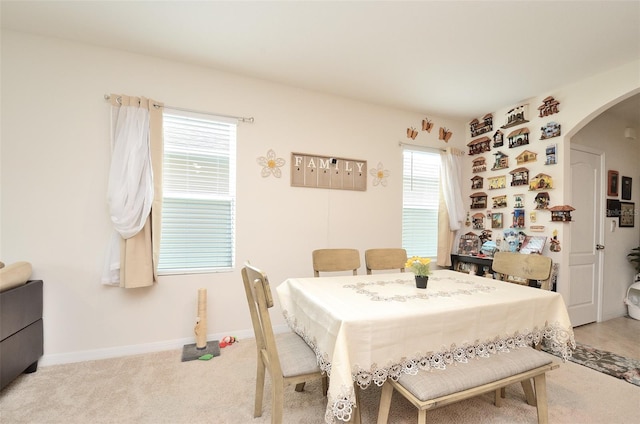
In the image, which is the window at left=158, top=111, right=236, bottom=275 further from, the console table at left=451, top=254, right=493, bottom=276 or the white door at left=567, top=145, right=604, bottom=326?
the white door at left=567, top=145, right=604, bottom=326

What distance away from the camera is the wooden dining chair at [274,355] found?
1.34 meters

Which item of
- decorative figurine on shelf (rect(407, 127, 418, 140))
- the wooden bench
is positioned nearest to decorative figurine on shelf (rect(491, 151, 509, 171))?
decorative figurine on shelf (rect(407, 127, 418, 140))

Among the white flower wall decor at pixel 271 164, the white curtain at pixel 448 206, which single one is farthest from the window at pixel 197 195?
the white curtain at pixel 448 206

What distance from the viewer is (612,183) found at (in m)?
3.67

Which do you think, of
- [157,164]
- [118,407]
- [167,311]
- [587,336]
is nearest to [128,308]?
[167,311]

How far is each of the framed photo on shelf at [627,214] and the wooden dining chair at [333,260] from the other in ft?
12.4

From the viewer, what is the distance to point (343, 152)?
3.36 meters

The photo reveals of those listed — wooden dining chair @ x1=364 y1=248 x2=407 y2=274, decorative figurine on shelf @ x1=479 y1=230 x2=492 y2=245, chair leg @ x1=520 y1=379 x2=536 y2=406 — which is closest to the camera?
chair leg @ x1=520 y1=379 x2=536 y2=406

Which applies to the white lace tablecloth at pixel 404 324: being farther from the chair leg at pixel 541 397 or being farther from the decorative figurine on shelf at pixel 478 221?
the decorative figurine on shelf at pixel 478 221

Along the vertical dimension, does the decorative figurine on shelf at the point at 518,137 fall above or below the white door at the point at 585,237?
above

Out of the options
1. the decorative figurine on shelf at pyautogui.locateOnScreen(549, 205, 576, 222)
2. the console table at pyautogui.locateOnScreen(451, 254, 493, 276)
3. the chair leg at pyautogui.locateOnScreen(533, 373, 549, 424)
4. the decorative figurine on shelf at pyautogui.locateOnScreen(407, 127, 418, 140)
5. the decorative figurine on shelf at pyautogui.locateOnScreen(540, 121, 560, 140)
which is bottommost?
the chair leg at pyautogui.locateOnScreen(533, 373, 549, 424)

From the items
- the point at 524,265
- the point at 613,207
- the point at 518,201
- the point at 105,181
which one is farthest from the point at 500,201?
the point at 105,181

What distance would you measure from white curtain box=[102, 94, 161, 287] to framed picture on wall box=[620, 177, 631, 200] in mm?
5519

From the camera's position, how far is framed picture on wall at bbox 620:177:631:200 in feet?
12.4
